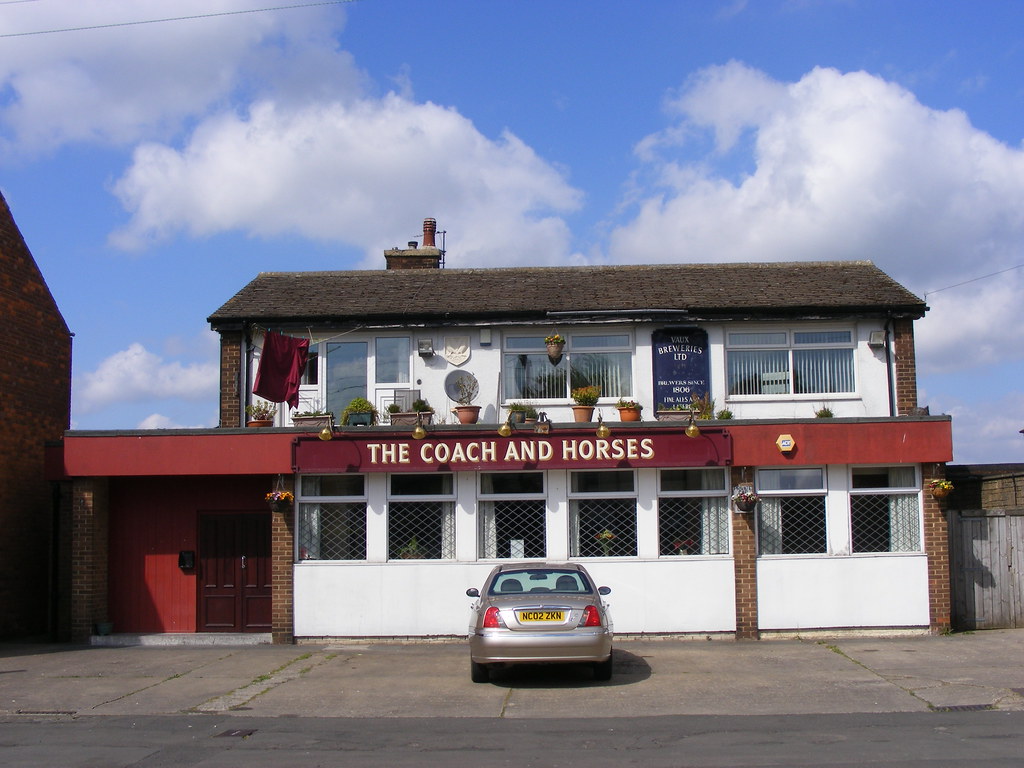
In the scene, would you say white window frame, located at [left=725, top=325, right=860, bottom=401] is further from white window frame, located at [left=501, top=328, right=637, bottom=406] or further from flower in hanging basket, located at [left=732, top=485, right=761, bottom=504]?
flower in hanging basket, located at [left=732, top=485, right=761, bottom=504]

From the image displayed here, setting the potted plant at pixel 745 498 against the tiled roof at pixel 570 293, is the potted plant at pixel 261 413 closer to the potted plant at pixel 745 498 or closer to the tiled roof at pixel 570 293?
the tiled roof at pixel 570 293

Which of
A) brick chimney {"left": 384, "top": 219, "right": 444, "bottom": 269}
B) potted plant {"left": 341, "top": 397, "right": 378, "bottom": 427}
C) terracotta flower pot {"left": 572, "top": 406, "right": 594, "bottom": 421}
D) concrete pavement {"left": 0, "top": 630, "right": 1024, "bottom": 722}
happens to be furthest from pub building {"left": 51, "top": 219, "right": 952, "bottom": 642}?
brick chimney {"left": 384, "top": 219, "right": 444, "bottom": 269}

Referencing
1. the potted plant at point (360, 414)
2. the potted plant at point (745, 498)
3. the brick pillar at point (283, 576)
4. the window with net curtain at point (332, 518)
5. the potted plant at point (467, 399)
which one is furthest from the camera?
the potted plant at point (360, 414)

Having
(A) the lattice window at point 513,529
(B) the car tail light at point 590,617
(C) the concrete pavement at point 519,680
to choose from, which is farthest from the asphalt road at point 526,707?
(A) the lattice window at point 513,529

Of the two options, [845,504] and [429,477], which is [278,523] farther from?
[845,504]

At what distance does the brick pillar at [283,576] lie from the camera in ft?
52.7

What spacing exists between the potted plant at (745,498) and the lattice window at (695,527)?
46cm

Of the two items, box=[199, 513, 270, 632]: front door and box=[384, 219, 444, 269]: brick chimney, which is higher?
box=[384, 219, 444, 269]: brick chimney

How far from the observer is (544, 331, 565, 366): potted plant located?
17453 millimetres

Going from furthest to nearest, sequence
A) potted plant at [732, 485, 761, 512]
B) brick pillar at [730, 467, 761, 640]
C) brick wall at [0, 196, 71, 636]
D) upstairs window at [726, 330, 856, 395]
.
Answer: upstairs window at [726, 330, 856, 395] < brick wall at [0, 196, 71, 636] < brick pillar at [730, 467, 761, 640] < potted plant at [732, 485, 761, 512]

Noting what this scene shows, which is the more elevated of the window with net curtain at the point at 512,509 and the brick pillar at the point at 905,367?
the brick pillar at the point at 905,367

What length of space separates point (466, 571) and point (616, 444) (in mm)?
3075

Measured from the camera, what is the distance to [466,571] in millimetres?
16078

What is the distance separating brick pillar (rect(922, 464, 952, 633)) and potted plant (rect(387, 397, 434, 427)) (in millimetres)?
8000
